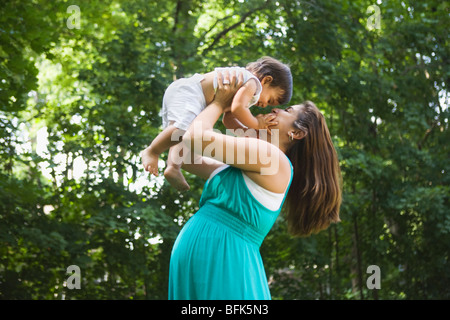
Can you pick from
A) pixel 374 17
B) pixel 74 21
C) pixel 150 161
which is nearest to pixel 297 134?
pixel 150 161

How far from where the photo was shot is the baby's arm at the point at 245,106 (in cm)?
194

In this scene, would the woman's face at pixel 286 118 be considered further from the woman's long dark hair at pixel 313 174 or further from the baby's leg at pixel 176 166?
the baby's leg at pixel 176 166

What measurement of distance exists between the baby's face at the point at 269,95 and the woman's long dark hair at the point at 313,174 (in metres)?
0.43

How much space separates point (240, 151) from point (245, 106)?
0.95ft

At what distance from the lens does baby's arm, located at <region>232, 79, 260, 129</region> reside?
6.38ft

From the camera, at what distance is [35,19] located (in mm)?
4207

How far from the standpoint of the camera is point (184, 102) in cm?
215

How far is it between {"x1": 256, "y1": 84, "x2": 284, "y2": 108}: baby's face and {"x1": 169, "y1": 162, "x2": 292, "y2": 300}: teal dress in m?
0.70

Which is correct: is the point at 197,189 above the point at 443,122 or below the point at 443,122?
below

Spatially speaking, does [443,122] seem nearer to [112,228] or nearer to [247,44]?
[247,44]

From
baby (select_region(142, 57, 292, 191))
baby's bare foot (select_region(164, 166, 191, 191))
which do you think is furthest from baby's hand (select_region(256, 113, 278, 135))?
baby's bare foot (select_region(164, 166, 191, 191))

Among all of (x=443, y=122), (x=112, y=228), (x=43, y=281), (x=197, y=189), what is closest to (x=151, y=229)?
(x=112, y=228)
